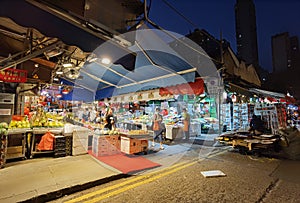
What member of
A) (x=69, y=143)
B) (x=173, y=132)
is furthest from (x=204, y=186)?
(x=173, y=132)

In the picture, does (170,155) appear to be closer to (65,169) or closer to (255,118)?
(65,169)

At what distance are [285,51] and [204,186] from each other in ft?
132

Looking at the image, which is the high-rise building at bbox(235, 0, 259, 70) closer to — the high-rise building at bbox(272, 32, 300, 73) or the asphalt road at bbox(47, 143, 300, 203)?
the high-rise building at bbox(272, 32, 300, 73)

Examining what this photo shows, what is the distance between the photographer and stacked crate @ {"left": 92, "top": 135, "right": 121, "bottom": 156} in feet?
20.2

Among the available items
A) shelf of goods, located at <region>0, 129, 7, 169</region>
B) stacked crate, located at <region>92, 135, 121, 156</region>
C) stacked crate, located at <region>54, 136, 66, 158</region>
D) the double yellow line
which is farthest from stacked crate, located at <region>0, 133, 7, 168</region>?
the double yellow line

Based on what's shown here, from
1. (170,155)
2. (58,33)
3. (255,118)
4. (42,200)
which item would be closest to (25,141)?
(42,200)

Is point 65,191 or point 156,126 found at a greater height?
point 156,126

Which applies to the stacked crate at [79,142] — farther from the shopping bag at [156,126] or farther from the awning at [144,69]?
the shopping bag at [156,126]

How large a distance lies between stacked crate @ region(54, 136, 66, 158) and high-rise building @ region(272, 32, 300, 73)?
40.8m

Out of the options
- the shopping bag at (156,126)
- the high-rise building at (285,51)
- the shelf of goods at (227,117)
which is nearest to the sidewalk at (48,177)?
the shopping bag at (156,126)

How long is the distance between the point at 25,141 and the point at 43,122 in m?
0.98

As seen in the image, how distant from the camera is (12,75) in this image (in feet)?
20.1

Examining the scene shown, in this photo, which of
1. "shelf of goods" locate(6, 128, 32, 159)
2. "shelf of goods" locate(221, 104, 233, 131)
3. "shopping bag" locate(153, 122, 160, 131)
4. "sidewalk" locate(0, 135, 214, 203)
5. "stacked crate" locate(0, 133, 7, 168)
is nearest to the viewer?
"sidewalk" locate(0, 135, 214, 203)

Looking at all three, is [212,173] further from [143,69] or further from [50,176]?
[143,69]
